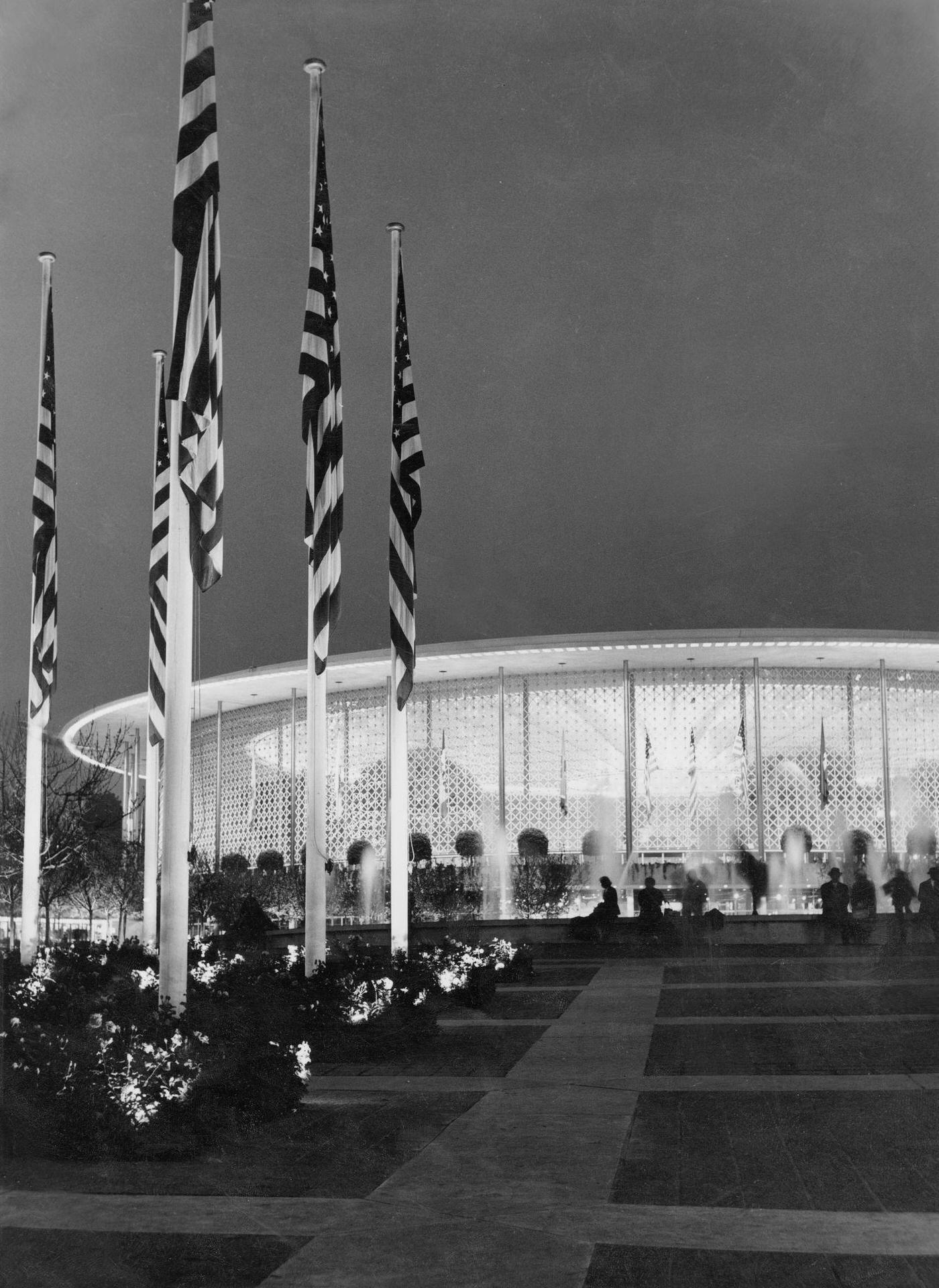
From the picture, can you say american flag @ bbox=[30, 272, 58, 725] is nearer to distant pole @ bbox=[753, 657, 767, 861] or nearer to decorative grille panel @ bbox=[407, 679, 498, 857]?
decorative grille panel @ bbox=[407, 679, 498, 857]

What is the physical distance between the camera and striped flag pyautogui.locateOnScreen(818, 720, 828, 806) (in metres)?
49.0

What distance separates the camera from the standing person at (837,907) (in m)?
28.5

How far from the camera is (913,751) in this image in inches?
2142

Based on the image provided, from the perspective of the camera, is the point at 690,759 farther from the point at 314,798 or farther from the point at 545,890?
the point at 314,798

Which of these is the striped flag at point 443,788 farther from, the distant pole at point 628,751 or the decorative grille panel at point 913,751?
the decorative grille panel at point 913,751

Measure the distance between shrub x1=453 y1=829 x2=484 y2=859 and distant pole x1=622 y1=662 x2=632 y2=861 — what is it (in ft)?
18.4

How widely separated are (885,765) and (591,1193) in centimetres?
4735

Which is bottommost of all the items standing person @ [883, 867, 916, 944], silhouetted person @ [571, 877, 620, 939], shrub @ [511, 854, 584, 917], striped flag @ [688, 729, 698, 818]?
shrub @ [511, 854, 584, 917]

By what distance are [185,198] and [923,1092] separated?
8884 mm

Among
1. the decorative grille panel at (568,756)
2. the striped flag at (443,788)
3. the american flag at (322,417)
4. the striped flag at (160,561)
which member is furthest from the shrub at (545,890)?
the american flag at (322,417)

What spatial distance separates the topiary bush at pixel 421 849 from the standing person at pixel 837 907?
76.4 ft

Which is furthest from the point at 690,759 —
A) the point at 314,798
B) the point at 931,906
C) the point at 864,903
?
the point at 314,798

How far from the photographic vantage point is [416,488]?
1599cm

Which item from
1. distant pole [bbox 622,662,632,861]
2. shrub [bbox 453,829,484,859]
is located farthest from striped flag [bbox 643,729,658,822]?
shrub [bbox 453,829,484,859]
